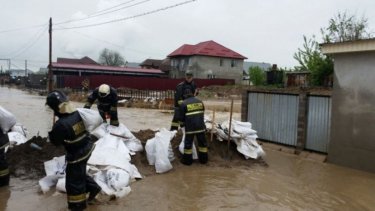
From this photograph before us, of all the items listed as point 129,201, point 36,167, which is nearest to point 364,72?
point 129,201

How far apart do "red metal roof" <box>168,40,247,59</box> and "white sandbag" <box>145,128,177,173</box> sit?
47495 mm

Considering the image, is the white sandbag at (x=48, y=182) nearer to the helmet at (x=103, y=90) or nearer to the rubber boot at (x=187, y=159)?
the helmet at (x=103, y=90)

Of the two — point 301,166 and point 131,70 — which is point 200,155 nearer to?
point 301,166

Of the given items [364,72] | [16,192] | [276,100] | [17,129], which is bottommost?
[16,192]

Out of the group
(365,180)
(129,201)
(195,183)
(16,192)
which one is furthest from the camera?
(365,180)

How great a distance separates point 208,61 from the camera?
5581cm

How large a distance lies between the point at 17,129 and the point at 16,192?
11.7 ft

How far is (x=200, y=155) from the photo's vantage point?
26.9 feet

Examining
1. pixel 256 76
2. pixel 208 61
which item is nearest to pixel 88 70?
pixel 208 61

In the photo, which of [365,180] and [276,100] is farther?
[276,100]

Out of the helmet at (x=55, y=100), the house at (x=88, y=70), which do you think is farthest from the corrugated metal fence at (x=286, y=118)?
the house at (x=88, y=70)

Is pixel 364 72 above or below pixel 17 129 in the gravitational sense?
above

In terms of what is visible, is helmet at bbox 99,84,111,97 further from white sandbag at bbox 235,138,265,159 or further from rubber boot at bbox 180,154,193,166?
white sandbag at bbox 235,138,265,159

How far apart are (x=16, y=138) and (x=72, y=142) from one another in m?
4.23
